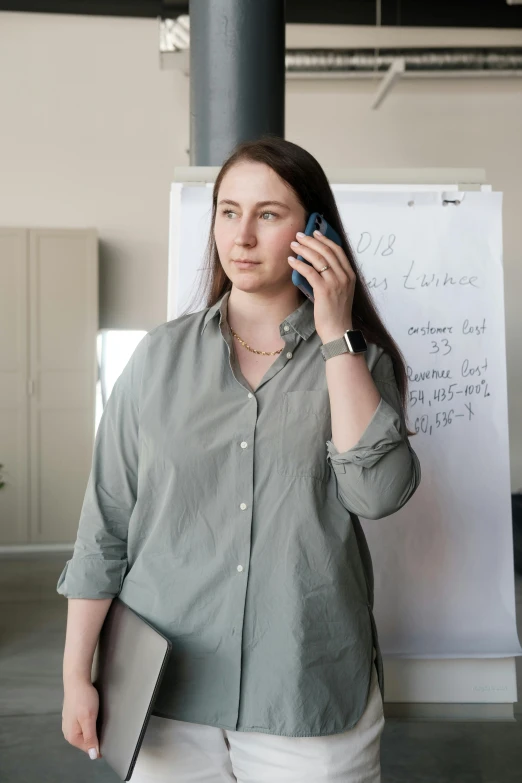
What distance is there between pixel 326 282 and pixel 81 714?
2.44ft

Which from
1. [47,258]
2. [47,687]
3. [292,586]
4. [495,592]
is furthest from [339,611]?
[47,258]

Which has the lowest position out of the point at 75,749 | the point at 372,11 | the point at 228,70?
the point at 75,749

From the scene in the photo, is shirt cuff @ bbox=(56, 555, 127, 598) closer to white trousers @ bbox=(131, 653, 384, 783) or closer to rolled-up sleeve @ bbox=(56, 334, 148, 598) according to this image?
rolled-up sleeve @ bbox=(56, 334, 148, 598)

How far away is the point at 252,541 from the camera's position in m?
1.16

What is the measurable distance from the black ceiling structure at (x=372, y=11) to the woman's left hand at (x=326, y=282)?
6.06 metres

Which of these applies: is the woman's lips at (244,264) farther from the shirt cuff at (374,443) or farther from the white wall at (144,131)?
the white wall at (144,131)

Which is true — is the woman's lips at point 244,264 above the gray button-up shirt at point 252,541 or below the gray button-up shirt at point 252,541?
above

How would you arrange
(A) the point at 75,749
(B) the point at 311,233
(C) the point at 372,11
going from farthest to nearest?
1. (C) the point at 372,11
2. (A) the point at 75,749
3. (B) the point at 311,233

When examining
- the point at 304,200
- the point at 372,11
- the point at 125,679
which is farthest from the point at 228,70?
the point at 372,11

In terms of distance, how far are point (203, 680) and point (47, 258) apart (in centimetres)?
530

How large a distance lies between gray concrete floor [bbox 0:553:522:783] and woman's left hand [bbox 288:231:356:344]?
2092 millimetres

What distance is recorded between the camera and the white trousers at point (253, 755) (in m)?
1.14

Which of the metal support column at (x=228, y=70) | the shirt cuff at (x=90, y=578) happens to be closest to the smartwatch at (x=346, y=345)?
the shirt cuff at (x=90, y=578)

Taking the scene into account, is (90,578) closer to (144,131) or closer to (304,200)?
(304,200)
